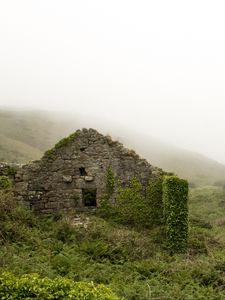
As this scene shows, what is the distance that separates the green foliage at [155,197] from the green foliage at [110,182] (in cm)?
168

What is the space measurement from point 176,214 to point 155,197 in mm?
2301

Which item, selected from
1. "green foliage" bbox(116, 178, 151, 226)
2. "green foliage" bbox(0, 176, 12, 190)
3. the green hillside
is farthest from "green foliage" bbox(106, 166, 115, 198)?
the green hillside

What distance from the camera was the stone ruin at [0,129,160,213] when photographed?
20.4 meters

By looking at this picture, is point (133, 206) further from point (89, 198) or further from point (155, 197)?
point (89, 198)

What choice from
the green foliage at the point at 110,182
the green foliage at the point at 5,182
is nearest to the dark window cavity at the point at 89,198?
the green foliage at the point at 110,182

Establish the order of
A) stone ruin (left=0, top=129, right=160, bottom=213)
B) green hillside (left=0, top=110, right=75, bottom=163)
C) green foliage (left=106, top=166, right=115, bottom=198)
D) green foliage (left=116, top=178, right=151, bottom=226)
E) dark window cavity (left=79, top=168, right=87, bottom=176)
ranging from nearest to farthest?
1. green foliage (left=116, top=178, right=151, bottom=226)
2. stone ruin (left=0, top=129, right=160, bottom=213)
3. green foliage (left=106, top=166, right=115, bottom=198)
4. dark window cavity (left=79, top=168, right=87, bottom=176)
5. green hillside (left=0, top=110, right=75, bottom=163)

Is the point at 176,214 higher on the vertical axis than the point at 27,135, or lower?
higher

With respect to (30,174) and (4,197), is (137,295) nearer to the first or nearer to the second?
(4,197)

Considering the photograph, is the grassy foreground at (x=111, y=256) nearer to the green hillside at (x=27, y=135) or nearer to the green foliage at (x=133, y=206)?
the green foliage at (x=133, y=206)

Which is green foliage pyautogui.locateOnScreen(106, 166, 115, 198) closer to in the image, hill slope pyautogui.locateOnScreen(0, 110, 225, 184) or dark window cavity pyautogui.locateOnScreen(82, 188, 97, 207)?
dark window cavity pyautogui.locateOnScreen(82, 188, 97, 207)

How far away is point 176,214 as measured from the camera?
18.3m

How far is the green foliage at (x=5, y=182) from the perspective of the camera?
19900mm

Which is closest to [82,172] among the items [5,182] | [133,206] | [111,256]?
[133,206]

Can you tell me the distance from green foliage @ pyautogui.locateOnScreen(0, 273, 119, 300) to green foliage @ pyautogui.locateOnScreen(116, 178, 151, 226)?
1121 centimetres
